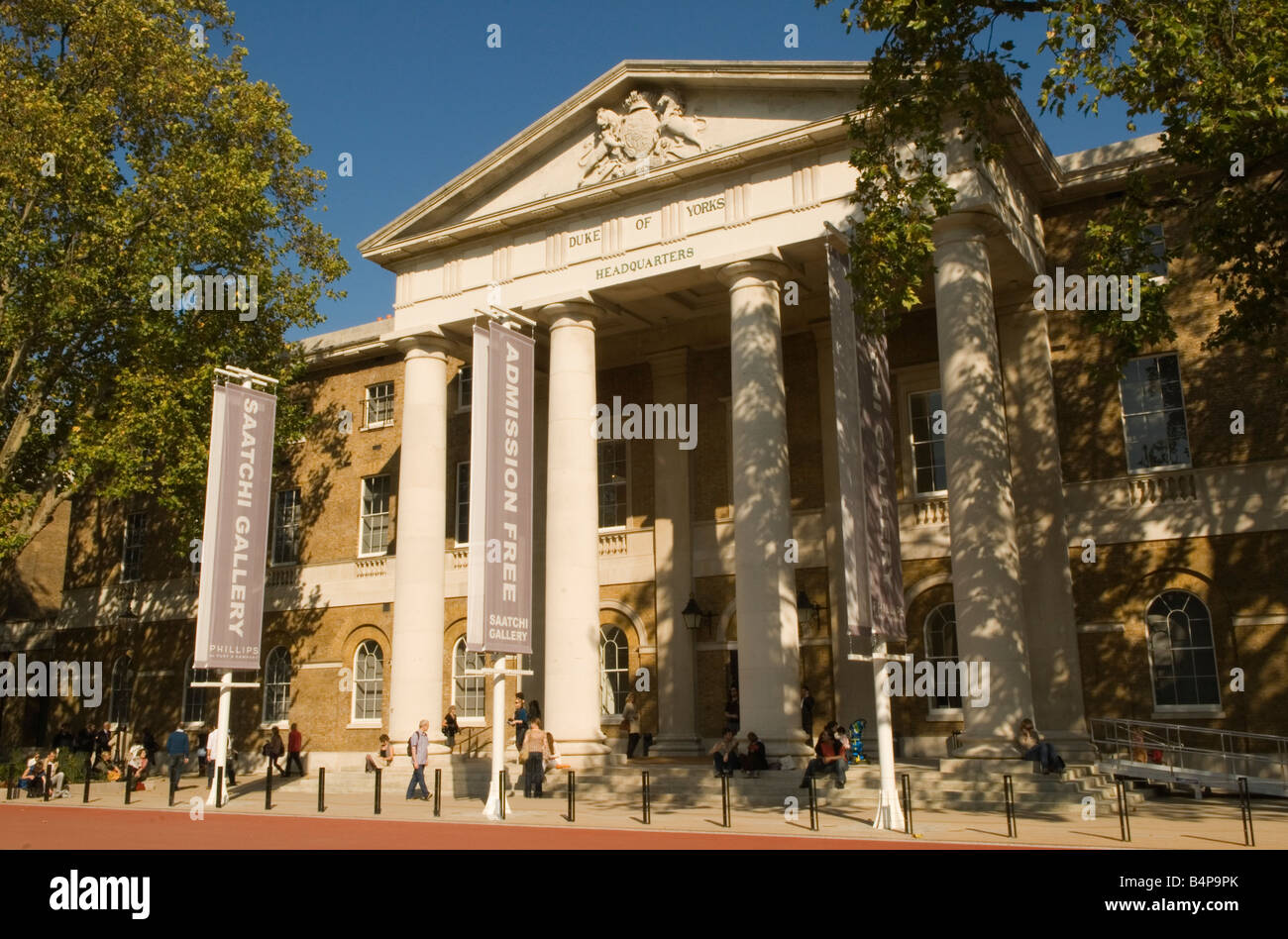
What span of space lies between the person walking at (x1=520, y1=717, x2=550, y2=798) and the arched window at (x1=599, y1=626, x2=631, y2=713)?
686 cm

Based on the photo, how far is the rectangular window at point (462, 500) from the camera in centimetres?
3197

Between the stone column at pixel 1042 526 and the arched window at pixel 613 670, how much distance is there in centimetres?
1019

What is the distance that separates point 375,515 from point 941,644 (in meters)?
17.2

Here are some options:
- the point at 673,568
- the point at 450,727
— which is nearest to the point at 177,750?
the point at 450,727

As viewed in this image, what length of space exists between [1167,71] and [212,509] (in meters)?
18.2

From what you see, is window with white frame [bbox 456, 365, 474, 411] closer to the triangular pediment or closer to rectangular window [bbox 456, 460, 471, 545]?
rectangular window [bbox 456, 460, 471, 545]

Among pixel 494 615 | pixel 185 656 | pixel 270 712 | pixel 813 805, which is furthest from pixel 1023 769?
pixel 185 656

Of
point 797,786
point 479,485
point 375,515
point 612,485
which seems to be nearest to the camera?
point 797,786

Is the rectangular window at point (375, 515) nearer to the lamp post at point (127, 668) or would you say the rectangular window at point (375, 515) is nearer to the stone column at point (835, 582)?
the lamp post at point (127, 668)

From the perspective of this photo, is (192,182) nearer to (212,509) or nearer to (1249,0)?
(212,509)

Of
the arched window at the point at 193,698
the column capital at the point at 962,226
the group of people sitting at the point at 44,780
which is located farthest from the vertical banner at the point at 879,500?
the arched window at the point at 193,698

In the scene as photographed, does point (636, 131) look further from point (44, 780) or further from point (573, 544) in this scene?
point (44, 780)

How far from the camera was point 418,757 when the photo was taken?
2309 centimetres

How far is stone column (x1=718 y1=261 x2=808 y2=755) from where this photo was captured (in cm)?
2150
